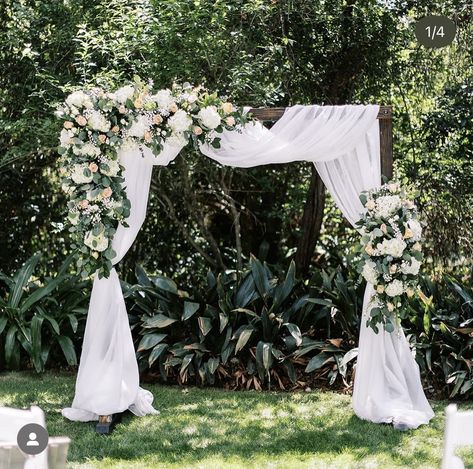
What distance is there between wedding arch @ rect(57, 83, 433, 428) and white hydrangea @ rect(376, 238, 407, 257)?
1.58 feet

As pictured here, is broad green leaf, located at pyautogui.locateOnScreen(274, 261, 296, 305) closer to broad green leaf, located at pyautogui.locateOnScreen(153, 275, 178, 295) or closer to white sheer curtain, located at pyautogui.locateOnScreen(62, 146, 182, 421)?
broad green leaf, located at pyautogui.locateOnScreen(153, 275, 178, 295)

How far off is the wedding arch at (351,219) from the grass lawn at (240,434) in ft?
0.60

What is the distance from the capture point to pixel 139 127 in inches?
201

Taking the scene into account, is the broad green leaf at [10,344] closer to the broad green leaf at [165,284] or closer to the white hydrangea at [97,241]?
the broad green leaf at [165,284]

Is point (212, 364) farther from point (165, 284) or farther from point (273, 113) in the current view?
point (273, 113)

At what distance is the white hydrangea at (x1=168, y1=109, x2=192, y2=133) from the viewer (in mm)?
5113

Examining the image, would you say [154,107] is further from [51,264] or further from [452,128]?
[51,264]

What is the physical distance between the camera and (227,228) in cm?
905

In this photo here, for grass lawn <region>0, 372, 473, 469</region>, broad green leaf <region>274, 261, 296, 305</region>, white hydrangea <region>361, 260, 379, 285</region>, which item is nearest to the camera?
grass lawn <region>0, 372, 473, 469</region>

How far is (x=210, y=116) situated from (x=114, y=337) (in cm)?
164

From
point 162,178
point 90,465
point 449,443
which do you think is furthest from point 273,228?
point 449,443

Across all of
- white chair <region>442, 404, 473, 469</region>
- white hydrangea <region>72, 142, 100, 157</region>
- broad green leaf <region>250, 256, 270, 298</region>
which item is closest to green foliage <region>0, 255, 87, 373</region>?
broad green leaf <region>250, 256, 270, 298</region>

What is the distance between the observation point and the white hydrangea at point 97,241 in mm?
5211

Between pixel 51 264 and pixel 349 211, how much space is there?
414cm
